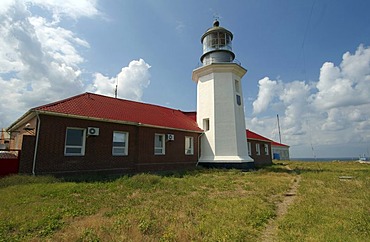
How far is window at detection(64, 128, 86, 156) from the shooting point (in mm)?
11086

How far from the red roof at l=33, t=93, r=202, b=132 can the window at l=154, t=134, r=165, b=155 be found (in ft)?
3.10

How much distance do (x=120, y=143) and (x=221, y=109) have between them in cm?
923

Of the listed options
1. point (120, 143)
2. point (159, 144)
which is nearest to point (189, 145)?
point (159, 144)

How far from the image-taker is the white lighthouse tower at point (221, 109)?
58.6 feet

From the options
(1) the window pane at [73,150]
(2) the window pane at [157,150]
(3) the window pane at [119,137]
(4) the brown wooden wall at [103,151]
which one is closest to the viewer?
(4) the brown wooden wall at [103,151]

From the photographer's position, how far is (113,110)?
1432 cm

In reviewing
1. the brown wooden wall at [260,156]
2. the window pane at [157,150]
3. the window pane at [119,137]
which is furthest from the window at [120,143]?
the brown wooden wall at [260,156]

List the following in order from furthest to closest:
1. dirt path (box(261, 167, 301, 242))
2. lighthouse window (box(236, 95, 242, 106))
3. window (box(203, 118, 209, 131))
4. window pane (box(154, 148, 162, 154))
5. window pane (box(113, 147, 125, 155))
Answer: window (box(203, 118, 209, 131)) → lighthouse window (box(236, 95, 242, 106)) → window pane (box(154, 148, 162, 154)) → window pane (box(113, 147, 125, 155)) → dirt path (box(261, 167, 301, 242))

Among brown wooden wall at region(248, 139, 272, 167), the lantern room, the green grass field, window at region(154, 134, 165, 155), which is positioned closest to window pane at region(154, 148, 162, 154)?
window at region(154, 134, 165, 155)

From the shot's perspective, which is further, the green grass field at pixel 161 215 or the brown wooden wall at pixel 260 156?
the brown wooden wall at pixel 260 156

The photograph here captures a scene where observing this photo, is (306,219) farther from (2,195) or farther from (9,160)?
(9,160)

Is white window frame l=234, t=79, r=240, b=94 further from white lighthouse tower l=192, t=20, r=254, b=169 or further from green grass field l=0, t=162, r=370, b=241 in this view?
green grass field l=0, t=162, r=370, b=241

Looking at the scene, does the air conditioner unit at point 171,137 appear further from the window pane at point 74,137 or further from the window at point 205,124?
the window pane at point 74,137

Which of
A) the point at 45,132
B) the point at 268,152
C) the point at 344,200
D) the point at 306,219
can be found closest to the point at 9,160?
the point at 45,132
